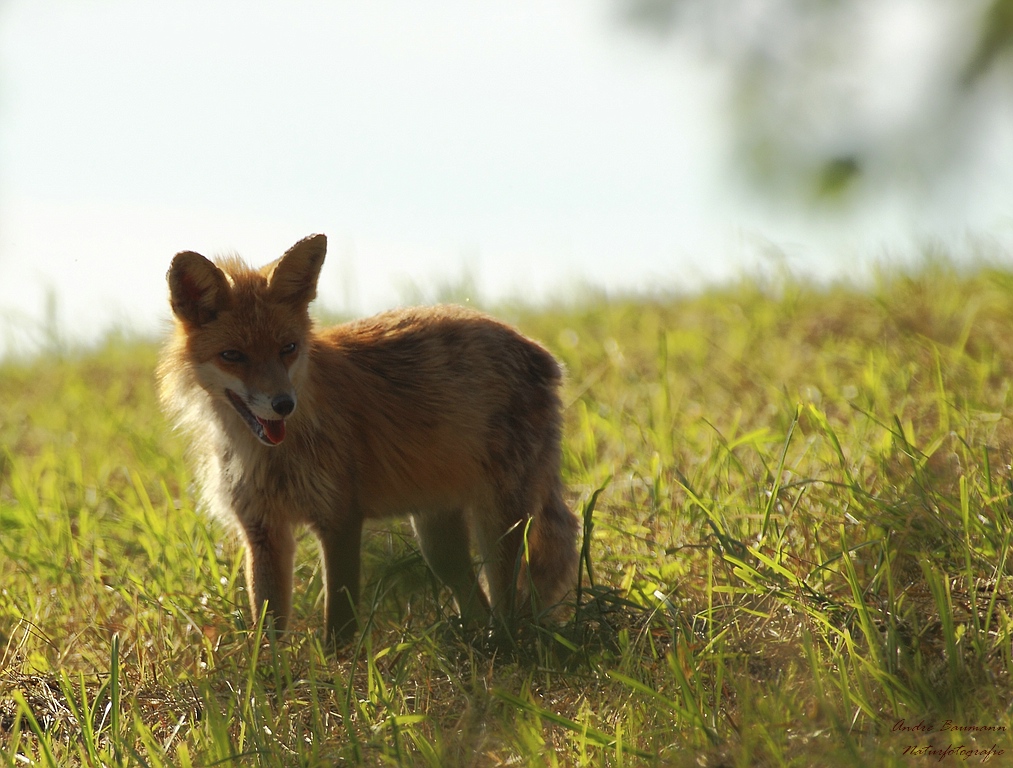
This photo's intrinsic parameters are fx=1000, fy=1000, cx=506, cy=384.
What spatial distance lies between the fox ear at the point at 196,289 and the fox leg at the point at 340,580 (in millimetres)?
1086

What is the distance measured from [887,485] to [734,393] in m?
2.37

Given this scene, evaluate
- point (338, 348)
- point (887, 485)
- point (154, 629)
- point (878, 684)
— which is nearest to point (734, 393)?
point (887, 485)

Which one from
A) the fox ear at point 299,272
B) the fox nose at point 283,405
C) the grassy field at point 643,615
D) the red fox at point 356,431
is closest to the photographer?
the grassy field at point 643,615

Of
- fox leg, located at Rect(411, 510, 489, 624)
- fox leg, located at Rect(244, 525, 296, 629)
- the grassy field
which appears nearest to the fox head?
fox leg, located at Rect(244, 525, 296, 629)

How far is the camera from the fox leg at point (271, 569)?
4.26m

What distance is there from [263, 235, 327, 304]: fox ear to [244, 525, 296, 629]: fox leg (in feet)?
3.38

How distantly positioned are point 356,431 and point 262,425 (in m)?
0.48

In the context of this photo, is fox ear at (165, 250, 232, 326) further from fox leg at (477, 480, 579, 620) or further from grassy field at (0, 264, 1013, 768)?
fox leg at (477, 480, 579, 620)

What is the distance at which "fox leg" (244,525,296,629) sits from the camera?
168 inches

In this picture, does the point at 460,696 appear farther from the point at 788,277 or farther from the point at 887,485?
the point at 788,277

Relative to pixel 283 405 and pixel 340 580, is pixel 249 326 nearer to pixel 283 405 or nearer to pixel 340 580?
pixel 283 405

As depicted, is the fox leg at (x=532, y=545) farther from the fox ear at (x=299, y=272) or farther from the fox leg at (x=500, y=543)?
the fox ear at (x=299, y=272)

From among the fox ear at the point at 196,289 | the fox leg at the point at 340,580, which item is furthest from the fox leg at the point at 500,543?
the fox ear at the point at 196,289

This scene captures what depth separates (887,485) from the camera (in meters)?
4.27
